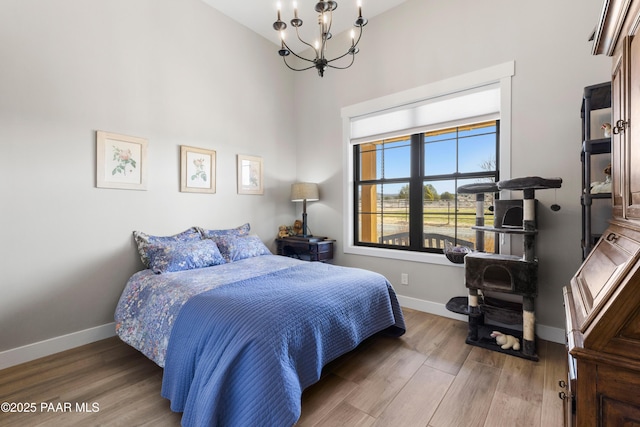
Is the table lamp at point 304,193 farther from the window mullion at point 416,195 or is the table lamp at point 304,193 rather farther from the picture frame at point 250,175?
the window mullion at point 416,195

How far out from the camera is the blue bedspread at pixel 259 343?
53.4 inches

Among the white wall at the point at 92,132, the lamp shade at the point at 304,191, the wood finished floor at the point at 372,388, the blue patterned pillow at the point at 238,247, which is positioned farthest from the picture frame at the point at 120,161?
the lamp shade at the point at 304,191

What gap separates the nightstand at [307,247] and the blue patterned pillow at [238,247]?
21.9 inches

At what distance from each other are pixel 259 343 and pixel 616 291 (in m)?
1.37

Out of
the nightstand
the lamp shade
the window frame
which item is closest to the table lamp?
the lamp shade

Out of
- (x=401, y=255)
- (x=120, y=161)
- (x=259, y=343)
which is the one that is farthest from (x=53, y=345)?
(x=401, y=255)

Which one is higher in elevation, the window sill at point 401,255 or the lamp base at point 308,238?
the lamp base at point 308,238

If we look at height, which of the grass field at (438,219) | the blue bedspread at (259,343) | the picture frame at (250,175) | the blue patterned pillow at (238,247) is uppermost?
the picture frame at (250,175)

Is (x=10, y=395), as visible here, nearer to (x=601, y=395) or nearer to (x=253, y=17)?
(x=601, y=395)

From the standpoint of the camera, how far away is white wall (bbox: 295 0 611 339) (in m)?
2.29

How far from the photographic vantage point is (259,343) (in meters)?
1.42

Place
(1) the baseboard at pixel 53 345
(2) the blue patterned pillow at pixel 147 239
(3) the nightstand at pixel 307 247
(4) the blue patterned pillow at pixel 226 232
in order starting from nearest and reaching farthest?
(1) the baseboard at pixel 53 345, (2) the blue patterned pillow at pixel 147 239, (4) the blue patterned pillow at pixel 226 232, (3) the nightstand at pixel 307 247

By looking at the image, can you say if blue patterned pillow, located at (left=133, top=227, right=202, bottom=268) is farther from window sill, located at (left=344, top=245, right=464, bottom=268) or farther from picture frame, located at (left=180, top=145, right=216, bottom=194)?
window sill, located at (left=344, top=245, right=464, bottom=268)

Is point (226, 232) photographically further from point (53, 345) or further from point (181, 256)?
point (53, 345)
